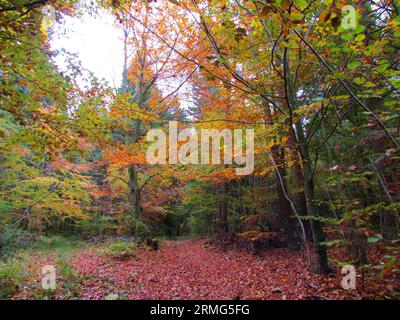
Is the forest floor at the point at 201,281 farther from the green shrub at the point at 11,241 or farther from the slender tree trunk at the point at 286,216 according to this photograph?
the green shrub at the point at 11,241

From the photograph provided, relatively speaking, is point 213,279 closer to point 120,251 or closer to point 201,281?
point 201,281

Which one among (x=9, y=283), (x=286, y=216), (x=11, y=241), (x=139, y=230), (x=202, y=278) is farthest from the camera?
(x=139, y=230)

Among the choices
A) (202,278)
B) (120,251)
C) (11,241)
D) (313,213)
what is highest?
(313,213)

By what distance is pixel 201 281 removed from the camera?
7289mm

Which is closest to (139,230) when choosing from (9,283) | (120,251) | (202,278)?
(120,251)

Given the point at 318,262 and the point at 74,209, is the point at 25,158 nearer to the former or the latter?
the point at 74,209

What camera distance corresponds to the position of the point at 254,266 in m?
8.75

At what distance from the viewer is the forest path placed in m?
5.76

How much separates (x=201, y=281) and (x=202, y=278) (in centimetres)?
39

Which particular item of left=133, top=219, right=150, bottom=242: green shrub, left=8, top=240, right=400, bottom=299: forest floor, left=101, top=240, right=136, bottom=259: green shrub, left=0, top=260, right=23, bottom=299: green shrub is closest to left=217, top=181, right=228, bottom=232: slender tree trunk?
left=8, top=240, right=400, bottom=299: forest floor

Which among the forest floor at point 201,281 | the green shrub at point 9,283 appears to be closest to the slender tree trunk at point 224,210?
the forest floor at point 201,281

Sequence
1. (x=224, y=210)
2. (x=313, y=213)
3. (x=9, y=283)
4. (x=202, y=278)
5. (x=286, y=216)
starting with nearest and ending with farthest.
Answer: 1. (x=9, y=283)
2. (x=313, y=213)
3. (x=202, y=278)
4. (x=286, y=216)
5. (x=224, y=210)
